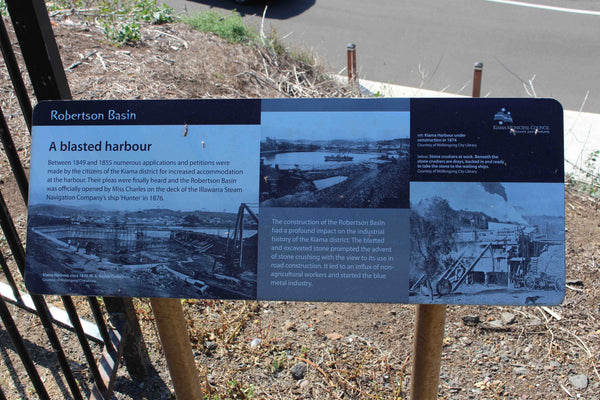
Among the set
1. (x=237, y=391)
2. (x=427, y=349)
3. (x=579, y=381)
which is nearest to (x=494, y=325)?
(x=579, y=381)

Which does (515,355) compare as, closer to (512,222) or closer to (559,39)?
(512,222)

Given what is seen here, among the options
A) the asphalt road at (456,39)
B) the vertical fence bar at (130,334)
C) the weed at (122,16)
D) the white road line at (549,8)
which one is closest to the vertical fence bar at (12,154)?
the vertical fence bar at (130,334)

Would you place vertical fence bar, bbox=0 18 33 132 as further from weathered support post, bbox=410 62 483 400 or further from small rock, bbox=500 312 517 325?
small rock, bbox=500 312 517 325

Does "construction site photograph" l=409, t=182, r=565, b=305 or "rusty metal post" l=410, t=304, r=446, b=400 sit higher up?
"construction site photograph" l=409, t=182, r=565, b=305

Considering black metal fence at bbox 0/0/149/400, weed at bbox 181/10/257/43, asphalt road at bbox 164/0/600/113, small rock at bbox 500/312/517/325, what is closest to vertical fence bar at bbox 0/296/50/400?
black metal fence at bbox 0/0/149/400

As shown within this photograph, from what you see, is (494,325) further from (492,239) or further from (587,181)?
(587,181)

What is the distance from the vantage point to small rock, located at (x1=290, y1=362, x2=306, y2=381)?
263 cm

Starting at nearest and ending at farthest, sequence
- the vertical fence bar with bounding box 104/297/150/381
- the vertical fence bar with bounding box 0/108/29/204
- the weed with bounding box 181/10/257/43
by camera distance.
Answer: the vertical fence bar with bounding box 0/108/29/204, the vertical fence bar with bounding box 104/297/150/381, the weed with bounding box 181/10/257/43

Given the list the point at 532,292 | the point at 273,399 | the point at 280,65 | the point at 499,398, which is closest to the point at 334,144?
the point at 532,292

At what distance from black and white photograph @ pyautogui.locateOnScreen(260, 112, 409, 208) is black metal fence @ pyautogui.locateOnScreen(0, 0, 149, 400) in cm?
86

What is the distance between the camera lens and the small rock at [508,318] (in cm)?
295

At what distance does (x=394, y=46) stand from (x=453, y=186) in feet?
26.3

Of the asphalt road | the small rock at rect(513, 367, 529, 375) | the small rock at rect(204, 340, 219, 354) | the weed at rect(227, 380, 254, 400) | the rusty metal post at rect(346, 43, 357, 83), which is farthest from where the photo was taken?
the asphalt road

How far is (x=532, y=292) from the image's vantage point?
61.4 inches
